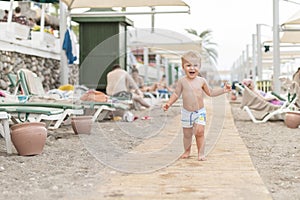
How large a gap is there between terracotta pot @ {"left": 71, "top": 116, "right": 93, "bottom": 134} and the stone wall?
2.61 meters

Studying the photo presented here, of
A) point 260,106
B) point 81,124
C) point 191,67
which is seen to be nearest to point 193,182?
point 191,67

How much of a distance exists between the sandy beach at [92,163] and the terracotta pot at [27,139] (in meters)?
0.08

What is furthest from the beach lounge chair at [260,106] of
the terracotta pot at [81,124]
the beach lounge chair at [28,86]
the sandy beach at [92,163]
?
the terracotta pot at [81,124]

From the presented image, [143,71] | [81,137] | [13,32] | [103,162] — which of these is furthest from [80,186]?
[143,71]

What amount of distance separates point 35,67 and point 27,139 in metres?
6.50

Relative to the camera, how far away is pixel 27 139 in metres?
4.70

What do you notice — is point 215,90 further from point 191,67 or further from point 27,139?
point 27,139

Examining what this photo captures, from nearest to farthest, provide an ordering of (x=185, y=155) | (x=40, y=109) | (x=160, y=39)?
(x=185, y=155), (x=40, y=109), (x=160, y=39)

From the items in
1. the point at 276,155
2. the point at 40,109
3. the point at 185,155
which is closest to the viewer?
the point at 185,155

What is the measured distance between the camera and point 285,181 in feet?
11.6

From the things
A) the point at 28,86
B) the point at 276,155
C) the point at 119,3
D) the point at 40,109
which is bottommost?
the point at 276,155

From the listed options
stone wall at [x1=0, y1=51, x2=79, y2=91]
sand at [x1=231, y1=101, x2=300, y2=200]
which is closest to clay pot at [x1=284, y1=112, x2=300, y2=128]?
sand at [x1=231, y1=101, x2=300, y2=200]

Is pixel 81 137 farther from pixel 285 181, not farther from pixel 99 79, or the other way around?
pixel 99 79

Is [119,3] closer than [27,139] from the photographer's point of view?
No
